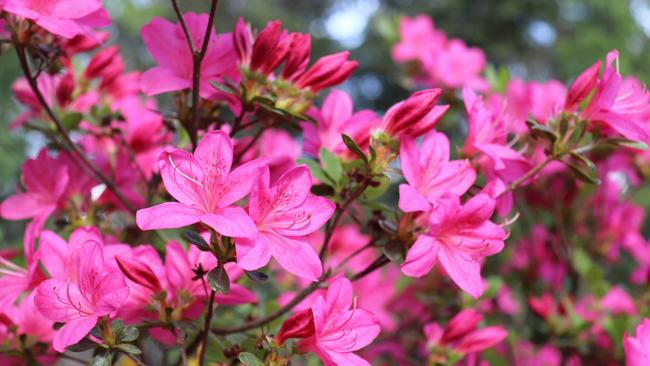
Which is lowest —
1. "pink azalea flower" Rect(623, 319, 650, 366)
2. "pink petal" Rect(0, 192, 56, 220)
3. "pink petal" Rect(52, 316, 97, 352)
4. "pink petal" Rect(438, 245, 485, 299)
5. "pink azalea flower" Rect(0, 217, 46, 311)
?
"pink petal" Rect(0, 192, 56, 220)

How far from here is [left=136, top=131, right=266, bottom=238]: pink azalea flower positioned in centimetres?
85

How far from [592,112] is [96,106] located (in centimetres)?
99

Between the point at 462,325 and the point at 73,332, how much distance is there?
707 mm

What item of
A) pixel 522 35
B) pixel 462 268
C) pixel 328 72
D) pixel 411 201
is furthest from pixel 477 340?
pixel 522 35

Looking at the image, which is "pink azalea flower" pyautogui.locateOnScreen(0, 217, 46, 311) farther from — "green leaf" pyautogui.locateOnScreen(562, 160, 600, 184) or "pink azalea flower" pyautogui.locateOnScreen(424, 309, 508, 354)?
"green leaf" pyautogui.locateOnScreen(562, 160, 600, 184)

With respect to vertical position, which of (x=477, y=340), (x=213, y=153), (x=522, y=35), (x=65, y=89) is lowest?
(x=522, y=35)

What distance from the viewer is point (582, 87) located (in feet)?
3.62

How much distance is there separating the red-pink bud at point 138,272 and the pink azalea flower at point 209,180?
0.12 m

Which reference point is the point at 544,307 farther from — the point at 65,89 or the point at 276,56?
the point at 65,89

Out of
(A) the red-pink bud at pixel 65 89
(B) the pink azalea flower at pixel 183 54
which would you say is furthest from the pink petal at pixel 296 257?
(A) the red-pink bud at pixel 65 89

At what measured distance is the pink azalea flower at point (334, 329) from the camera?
0.90 meters

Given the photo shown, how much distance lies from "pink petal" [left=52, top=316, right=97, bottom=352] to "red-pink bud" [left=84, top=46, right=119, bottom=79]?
0.74 m

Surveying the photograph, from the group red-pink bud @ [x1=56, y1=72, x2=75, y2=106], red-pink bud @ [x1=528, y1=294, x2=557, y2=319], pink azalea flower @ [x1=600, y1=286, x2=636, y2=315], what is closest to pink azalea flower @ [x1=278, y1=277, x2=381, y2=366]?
red-pink bud @ [x1=56, y1=72, x2=75, y2=106]

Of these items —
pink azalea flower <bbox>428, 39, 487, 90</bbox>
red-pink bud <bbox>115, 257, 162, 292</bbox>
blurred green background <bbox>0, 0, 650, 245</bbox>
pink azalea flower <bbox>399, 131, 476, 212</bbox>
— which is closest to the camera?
red-pink bud <bbox>115, 257, 162, 292</bbox>
